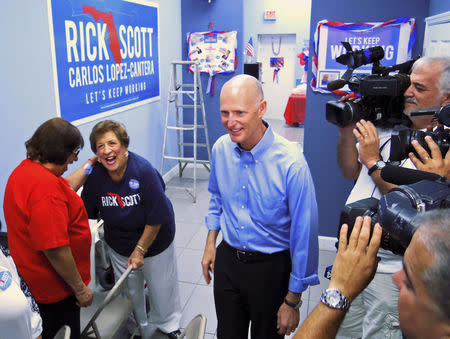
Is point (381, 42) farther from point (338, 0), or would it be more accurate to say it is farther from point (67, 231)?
point (67, 231)

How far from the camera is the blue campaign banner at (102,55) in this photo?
3236 millimetres

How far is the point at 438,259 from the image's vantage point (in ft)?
2.32

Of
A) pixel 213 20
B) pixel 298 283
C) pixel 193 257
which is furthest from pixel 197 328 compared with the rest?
pixel 213 20

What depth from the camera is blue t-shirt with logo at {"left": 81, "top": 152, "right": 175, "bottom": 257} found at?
84.8 inches

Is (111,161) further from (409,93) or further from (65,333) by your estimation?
(409,93)

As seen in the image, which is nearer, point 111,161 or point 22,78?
point 111,161

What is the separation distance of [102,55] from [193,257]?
2.19 meters

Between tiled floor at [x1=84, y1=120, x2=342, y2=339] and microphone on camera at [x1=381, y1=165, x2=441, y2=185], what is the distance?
187 cm

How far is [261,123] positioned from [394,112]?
2.39 feet

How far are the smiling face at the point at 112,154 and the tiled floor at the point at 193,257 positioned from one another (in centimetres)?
122

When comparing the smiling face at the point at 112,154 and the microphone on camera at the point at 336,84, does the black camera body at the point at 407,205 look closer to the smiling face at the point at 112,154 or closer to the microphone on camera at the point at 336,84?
the microphone on camera at the point at 336,84

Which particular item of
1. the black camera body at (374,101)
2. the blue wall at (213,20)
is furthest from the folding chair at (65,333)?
the blue wall at (213,20)

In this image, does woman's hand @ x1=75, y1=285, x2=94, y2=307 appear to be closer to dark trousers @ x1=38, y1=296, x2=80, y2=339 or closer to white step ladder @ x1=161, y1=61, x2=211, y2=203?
dark trousers @ x1=38, y1=296, x2=80, y2=339

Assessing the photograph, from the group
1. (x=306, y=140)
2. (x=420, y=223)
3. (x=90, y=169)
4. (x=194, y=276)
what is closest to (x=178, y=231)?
(x=194, y=276)
